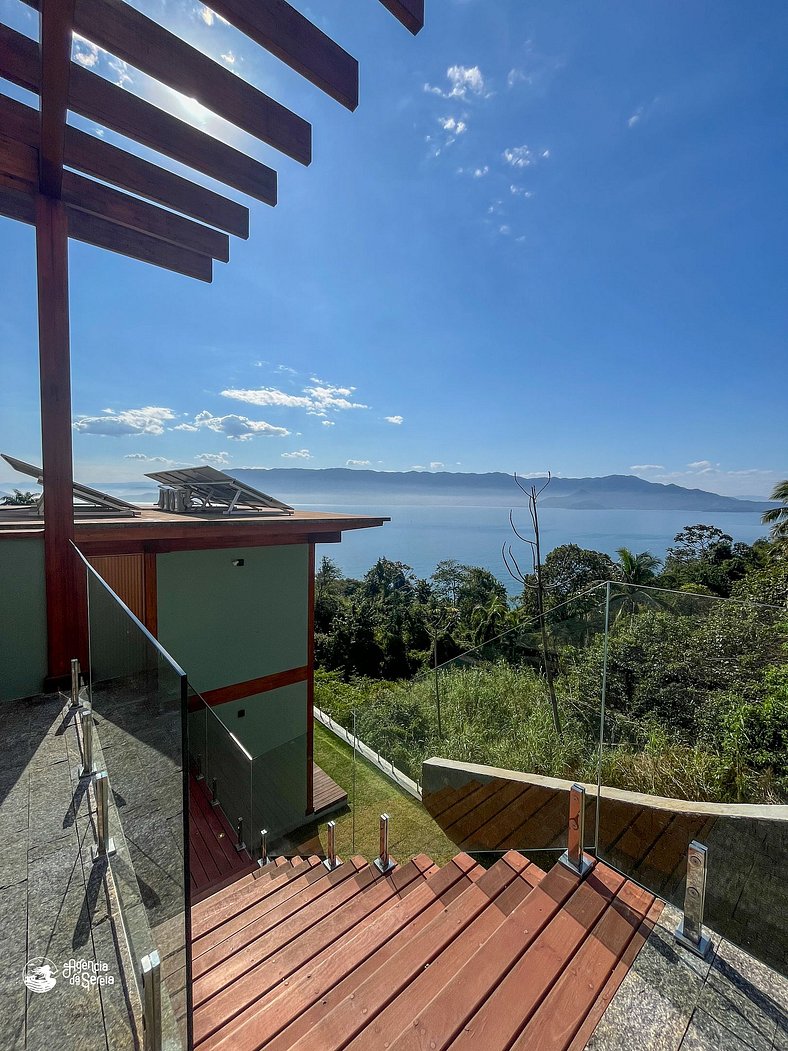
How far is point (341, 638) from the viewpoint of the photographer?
22.2 meters

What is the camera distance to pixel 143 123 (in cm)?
301

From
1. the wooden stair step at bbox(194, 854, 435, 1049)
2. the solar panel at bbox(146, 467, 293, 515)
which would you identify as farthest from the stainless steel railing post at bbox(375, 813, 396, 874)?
the solar panel at bbox(146, 467, 293, 515)

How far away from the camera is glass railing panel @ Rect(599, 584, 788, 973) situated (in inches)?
73.4

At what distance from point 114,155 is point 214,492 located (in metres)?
4.38

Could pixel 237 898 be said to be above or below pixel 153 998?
below

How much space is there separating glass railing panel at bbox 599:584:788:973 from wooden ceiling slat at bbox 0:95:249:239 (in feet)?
15.2

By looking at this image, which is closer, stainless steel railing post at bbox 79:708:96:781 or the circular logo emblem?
the circular logo emblem

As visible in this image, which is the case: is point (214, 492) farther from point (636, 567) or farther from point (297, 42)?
point (636, 567)

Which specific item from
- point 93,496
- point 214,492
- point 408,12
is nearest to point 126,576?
point 93,496

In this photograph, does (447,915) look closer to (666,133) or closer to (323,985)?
(323,985)

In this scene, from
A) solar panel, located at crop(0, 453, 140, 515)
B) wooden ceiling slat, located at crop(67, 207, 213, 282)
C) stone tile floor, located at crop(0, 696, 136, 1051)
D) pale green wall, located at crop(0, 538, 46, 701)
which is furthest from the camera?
solar panel, located at crop(0, 453, 140, 515)

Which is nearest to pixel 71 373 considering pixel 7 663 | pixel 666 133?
pixel 7 663

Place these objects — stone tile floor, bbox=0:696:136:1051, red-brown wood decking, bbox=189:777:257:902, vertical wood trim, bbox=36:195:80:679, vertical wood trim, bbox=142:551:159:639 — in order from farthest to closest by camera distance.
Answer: vertical wood trim, bbox=142:551:159:639, red-brown wood decking, bbox=189:777:257:902, vertical wood trim, bbox=36:195:80:679, stone tile floor, bbox=0:696:136:1051

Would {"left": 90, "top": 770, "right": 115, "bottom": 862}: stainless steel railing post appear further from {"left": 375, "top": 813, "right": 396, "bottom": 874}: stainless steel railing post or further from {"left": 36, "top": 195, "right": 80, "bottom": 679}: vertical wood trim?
{"left": 36, "top": 195, "right": 80, "bottom": 679}: vertical wood trim
